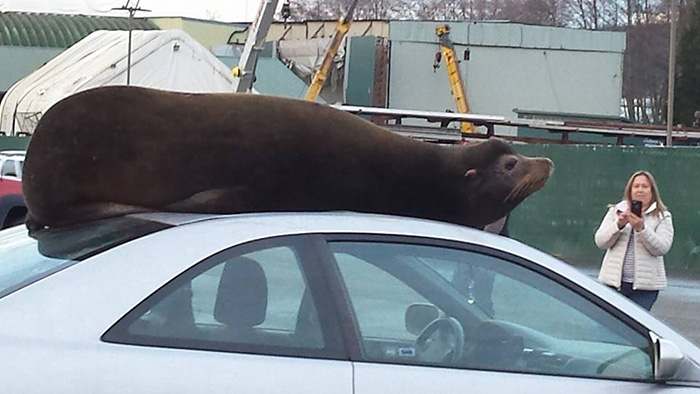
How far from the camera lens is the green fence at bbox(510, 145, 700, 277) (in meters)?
16.7

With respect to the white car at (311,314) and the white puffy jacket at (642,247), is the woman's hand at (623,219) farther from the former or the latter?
the white car at (311,314)

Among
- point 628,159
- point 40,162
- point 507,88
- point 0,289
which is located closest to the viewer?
point 0,289

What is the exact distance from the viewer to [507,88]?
1849 inches

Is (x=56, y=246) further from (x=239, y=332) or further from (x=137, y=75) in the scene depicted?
(x=137, y=75)

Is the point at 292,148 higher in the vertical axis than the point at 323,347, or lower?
higher

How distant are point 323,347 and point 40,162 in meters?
1.75

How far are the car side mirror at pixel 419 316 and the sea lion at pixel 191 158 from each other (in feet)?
2.98

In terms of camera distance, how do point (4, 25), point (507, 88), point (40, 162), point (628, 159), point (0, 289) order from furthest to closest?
point (4, 25)
point (507, 88)
point (628, 159)
point (40, 162)
point (0, 289)

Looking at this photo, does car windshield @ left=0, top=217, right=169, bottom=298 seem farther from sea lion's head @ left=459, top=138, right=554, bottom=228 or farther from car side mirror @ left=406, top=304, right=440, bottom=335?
sea lion's head @ left=459, top=138, right=554, bottom=228

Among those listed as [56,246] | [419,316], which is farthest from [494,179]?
[56,246]

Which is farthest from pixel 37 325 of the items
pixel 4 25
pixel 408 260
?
pixel 4 25

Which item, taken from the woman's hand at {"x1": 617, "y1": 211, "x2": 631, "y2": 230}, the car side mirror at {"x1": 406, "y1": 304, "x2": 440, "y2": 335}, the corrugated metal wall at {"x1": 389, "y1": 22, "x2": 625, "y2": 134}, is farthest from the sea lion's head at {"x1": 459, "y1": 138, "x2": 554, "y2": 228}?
the corrugated metal wall at {"x1": 389, "y1": 22, "x2": 625, "y2": 134}

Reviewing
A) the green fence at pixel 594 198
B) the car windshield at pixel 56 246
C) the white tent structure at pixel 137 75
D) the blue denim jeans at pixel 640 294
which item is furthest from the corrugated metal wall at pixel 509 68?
A: the car windshield at pixel 56 246

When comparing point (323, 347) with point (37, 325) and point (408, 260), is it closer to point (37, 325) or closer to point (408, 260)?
point (408, 260)
